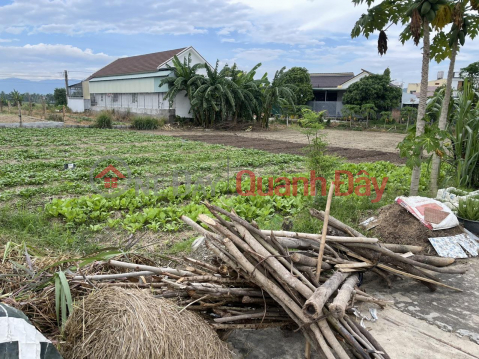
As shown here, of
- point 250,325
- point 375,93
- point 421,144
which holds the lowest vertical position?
point 250,325

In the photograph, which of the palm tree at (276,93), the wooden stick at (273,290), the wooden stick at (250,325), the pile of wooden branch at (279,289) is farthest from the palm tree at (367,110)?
the wooden stick at (273,290)

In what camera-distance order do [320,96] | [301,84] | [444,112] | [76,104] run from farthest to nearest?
[76,104], [320,96], [301,84], [444,112]

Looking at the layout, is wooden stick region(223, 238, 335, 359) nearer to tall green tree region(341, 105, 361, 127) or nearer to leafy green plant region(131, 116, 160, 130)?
leafy green plant region(131, 116, 160, 130)

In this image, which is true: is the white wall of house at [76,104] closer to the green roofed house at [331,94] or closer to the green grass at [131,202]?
the green roofed house at [331,94]

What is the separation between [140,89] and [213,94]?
7.44 meters

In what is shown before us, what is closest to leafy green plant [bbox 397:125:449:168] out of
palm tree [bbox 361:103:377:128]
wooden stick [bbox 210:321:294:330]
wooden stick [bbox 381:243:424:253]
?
wooden stick [bbox 381:243:424:253]

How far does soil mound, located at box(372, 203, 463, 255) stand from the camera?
15.2 feet

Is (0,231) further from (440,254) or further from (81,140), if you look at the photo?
(81,140)

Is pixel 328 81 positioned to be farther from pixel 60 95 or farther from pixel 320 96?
pixel 60 95

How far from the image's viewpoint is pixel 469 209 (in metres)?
4.98

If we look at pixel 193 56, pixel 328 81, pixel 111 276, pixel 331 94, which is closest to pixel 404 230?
pixel 111 276

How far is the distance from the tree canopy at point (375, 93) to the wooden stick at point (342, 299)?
3069cm

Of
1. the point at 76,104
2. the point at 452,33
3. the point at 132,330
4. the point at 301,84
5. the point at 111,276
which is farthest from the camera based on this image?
the point at 76,104

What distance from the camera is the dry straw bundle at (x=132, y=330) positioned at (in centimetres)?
197
